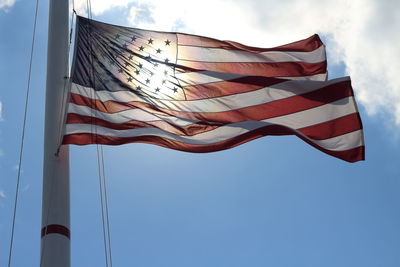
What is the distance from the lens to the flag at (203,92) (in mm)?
15180

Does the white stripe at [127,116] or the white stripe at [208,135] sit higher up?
the white stripe at [127,116]

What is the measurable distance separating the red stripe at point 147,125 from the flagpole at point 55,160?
16.9 inches

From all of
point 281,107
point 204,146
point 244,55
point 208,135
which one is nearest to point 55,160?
point 204,146

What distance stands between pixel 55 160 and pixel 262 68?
5.66 meters

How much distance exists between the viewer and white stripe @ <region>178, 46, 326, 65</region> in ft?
56.3

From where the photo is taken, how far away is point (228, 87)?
1669 cm

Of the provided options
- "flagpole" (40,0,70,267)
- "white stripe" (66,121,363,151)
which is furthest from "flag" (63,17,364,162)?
"flagpole" (40,0,70,267)

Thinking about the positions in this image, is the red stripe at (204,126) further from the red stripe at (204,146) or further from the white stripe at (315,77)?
the white stripe at (315,77)

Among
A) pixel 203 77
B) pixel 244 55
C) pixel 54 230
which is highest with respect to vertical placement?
pixel 244 55

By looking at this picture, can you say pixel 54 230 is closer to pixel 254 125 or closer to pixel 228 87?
pixel 254 125

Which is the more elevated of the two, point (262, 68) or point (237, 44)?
point (237, 44)

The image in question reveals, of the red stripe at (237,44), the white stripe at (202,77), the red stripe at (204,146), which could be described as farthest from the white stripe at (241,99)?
the red stripe at (237,44)

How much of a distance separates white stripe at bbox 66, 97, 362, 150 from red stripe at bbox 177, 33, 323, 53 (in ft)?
6.05

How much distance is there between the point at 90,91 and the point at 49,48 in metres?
1.50
